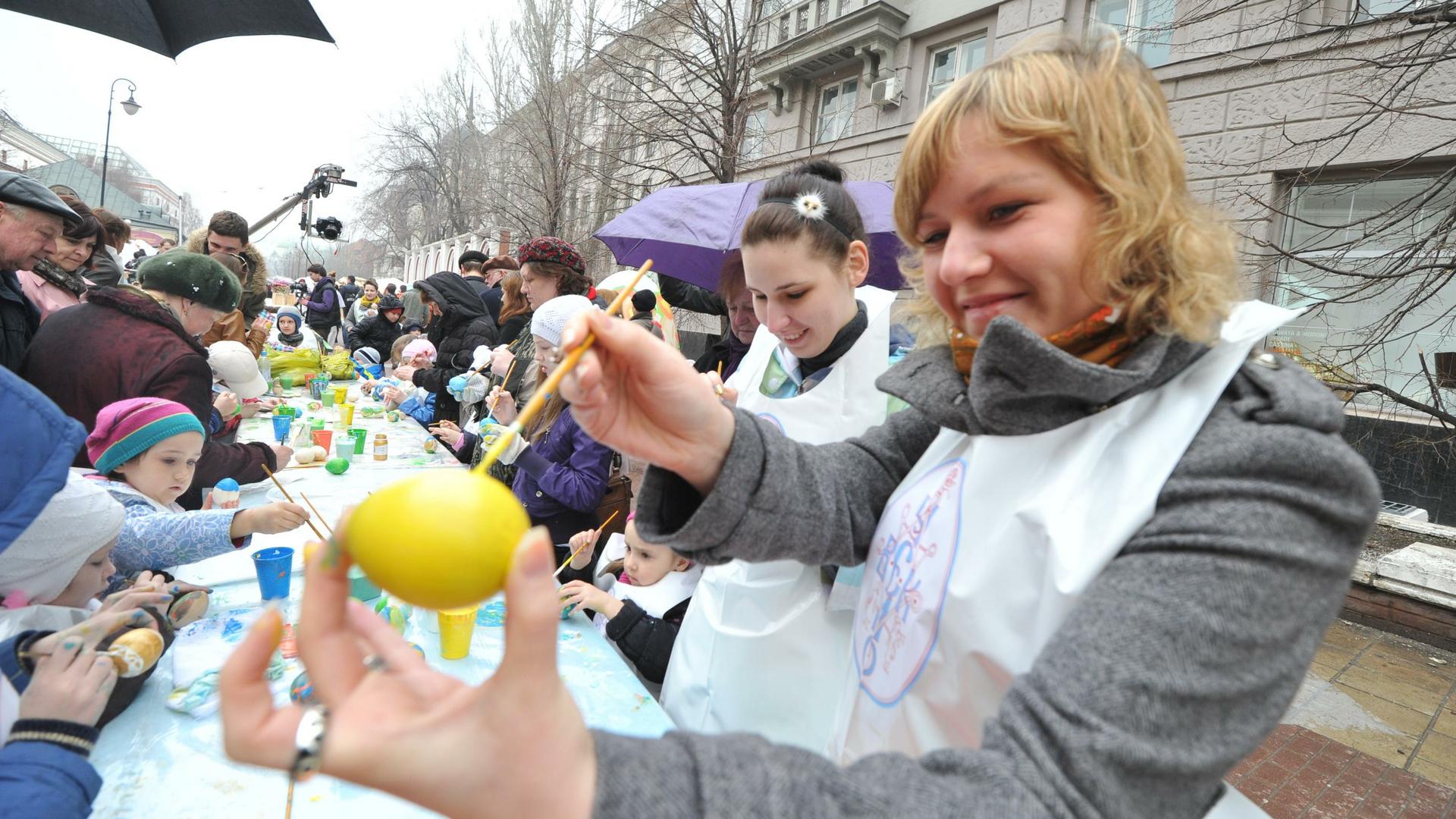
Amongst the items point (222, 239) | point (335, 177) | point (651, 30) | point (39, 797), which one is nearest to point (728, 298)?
point (39, 797)

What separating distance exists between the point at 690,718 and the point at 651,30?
8.54 m

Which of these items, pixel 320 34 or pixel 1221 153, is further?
pixel 1221 153

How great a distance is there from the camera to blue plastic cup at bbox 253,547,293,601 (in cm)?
212

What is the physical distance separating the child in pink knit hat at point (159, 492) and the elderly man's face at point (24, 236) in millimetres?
1406

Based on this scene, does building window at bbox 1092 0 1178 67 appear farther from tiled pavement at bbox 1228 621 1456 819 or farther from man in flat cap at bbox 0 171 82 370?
man in flat cap at bbox 0 171 82 370

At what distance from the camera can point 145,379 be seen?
2676 millimetres

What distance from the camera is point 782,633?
1.59m

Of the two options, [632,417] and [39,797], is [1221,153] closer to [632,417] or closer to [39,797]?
[632,417]

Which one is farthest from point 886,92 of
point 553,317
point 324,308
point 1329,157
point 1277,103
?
point 324,308

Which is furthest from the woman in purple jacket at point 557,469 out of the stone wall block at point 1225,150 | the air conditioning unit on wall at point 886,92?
the air conditioning unit on wall at point 886,92

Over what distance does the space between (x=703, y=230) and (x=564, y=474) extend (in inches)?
81.6

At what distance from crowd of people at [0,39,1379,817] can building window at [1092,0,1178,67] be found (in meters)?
8.28

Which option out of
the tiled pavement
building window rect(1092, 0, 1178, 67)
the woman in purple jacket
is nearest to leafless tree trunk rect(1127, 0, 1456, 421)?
building window rect(1092, 0, 1178, 67)

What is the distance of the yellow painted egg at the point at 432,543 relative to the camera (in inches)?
29.1
